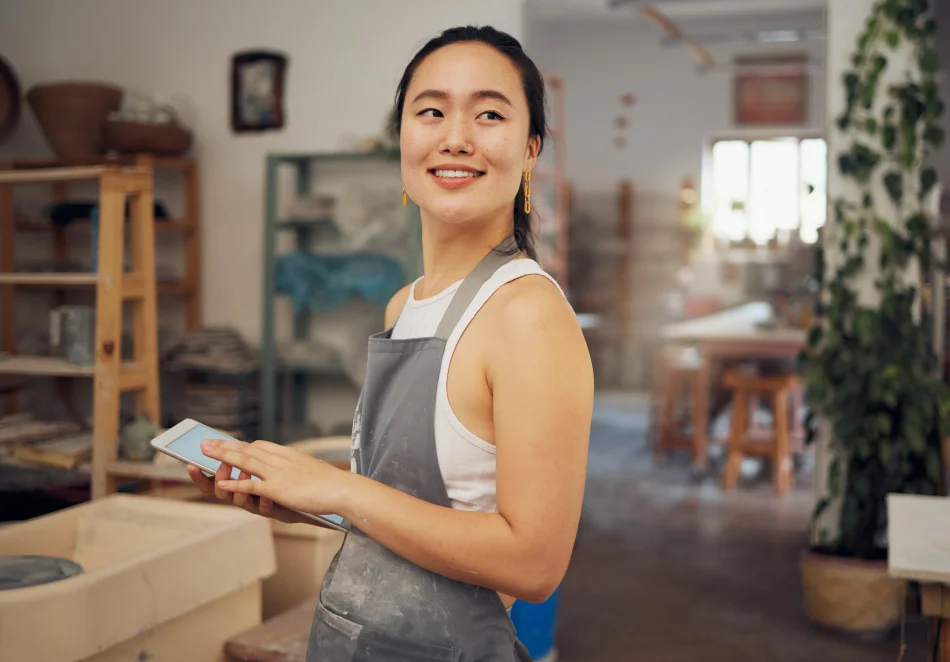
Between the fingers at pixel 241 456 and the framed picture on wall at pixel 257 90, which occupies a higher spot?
the framed picture on wall at pixel 257 90

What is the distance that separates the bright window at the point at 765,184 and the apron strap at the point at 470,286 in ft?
31.7

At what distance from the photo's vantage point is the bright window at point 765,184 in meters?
10.4

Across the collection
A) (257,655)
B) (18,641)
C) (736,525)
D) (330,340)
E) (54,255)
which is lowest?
(736,525)

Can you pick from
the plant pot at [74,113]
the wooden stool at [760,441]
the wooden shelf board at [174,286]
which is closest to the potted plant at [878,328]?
the wooden stool at [760,441]

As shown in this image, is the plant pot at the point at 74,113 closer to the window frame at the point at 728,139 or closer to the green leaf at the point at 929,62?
the green leaf at the point at 929,62

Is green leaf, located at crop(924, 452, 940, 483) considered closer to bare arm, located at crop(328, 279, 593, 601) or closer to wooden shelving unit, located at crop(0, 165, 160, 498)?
wooden shelving unit, located at crop(0, 165, 160, 498)

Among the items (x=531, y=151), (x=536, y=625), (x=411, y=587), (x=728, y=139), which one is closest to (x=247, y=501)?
(x=411, y=587)

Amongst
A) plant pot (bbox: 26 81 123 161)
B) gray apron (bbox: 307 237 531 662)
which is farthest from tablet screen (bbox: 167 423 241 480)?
plant pot (bbox: 26 81 123 161)

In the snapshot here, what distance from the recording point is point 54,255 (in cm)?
529

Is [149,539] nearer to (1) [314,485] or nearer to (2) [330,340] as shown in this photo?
(1) [314,485]

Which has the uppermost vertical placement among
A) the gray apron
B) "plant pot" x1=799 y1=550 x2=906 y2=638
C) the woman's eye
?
the woman's eye

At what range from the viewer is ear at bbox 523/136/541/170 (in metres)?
1.19

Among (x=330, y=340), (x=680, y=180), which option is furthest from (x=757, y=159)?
(x=330, y=340)

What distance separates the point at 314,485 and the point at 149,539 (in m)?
1.48
